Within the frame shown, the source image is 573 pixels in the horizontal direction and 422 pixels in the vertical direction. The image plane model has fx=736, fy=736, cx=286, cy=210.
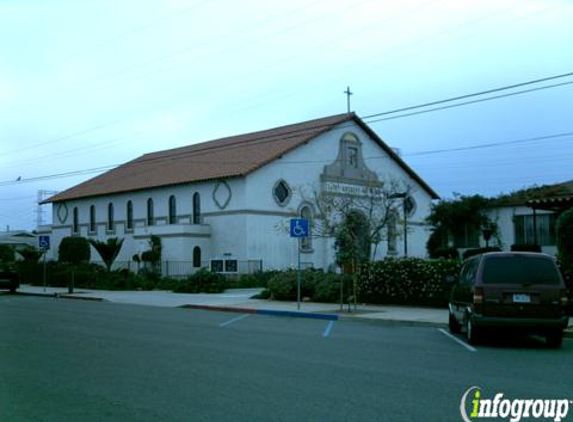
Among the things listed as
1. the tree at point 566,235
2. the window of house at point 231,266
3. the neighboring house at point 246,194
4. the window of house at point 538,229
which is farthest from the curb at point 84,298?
the window of house at point 538,229

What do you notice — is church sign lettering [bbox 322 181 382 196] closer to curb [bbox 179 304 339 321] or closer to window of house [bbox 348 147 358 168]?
window of house [bbox 348 147 358 168]

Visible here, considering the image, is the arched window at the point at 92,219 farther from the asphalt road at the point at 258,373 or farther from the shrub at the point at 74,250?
the asphalt road at the point at 258,373

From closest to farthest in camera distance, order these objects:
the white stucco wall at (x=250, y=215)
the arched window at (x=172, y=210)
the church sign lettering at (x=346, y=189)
→ 1. the white stucco wall at (x=250, y=215)
2. the church sign lettering at (x=346, y=189)
3. the arched window at (x=172, y=210)

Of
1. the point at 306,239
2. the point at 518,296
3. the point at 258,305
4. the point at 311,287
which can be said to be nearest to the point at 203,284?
the point at 311,287

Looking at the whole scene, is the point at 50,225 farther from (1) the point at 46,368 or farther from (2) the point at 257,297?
(1) the point at 46,368

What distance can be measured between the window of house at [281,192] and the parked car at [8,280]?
16.5 metres

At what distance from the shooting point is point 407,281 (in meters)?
24.1

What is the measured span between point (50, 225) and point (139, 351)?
2120 inches

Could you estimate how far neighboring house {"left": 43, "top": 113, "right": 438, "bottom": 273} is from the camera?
45312mm

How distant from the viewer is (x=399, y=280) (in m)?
24.4

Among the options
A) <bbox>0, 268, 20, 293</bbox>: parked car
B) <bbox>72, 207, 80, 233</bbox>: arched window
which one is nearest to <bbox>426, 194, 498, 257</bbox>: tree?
<bbox>0, 268, 20, 293</bbox>: parked car

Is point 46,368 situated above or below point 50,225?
below

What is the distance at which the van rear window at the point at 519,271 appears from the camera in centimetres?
1400

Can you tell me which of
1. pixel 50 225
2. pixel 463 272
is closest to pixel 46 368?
pixel 463 272
